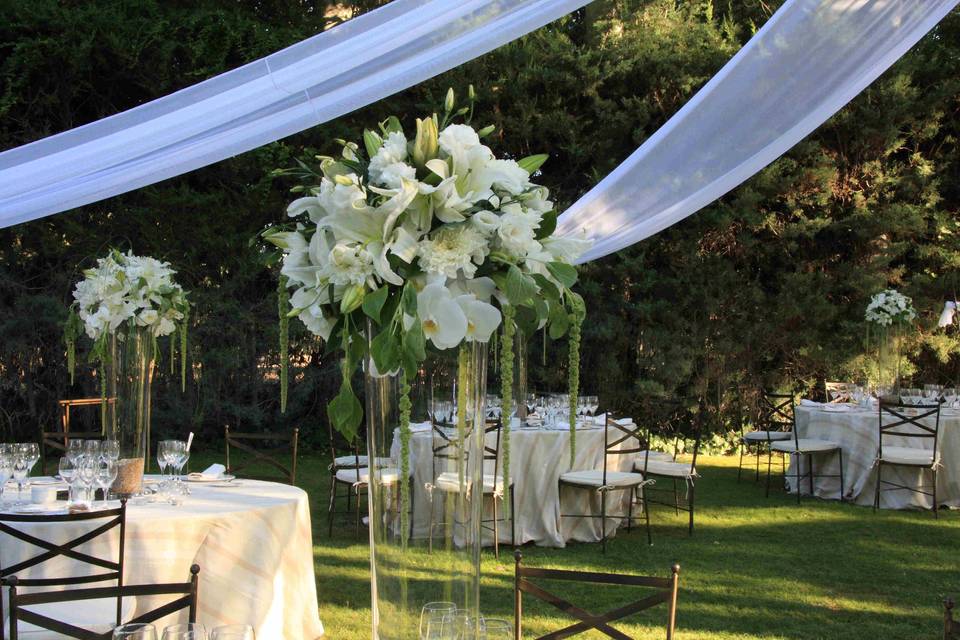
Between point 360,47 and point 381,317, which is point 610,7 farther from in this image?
point 381,317

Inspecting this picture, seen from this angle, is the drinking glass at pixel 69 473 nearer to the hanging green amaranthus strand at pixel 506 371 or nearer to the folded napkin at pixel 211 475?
the folded napkin at pixel 211 475

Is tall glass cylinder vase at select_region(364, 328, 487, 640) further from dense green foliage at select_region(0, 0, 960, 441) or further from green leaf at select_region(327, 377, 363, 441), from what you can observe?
dense green foliage at select_region(0, 0, 960, 441)

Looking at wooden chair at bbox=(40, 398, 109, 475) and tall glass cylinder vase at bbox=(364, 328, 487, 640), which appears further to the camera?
wooden chair at bbox=(40, 398, 109, 475)

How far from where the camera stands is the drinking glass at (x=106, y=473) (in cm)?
376

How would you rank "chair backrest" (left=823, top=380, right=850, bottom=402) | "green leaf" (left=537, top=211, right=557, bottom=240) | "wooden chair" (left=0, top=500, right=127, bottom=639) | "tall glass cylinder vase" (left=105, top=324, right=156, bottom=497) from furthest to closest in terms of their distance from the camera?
"chair backrest" (left=823, top=380, right=850, bottom=402), "tall glass cylinder vase" (left=105, top=324, right=156, bottom=497), "wooden chair" (left=0, top=500, right=127, bottom=639), "green leaf" (left=537, top=211, right=557, bottom=240)

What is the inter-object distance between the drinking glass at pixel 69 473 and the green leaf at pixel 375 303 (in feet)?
9.13

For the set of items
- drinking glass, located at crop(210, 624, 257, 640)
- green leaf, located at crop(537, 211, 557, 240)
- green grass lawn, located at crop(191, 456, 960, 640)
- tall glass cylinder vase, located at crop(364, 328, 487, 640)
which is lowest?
green grass lawn, located at crop(191, 456, 960, 640)

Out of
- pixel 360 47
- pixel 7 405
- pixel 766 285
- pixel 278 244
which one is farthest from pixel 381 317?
pixel 766 285

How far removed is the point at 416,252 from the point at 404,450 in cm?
31

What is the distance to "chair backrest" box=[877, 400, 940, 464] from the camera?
747 centimetres

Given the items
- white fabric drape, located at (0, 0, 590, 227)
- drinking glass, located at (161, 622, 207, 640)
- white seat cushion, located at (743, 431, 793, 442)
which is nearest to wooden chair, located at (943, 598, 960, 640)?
drinking glass, located at (161, 622, 207, 640)

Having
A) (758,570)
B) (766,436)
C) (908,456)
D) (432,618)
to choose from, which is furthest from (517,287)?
(766,436)

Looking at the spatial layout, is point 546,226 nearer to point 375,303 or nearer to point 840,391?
point 375,303

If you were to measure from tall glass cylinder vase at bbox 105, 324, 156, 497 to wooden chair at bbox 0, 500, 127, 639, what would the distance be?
278 mm
